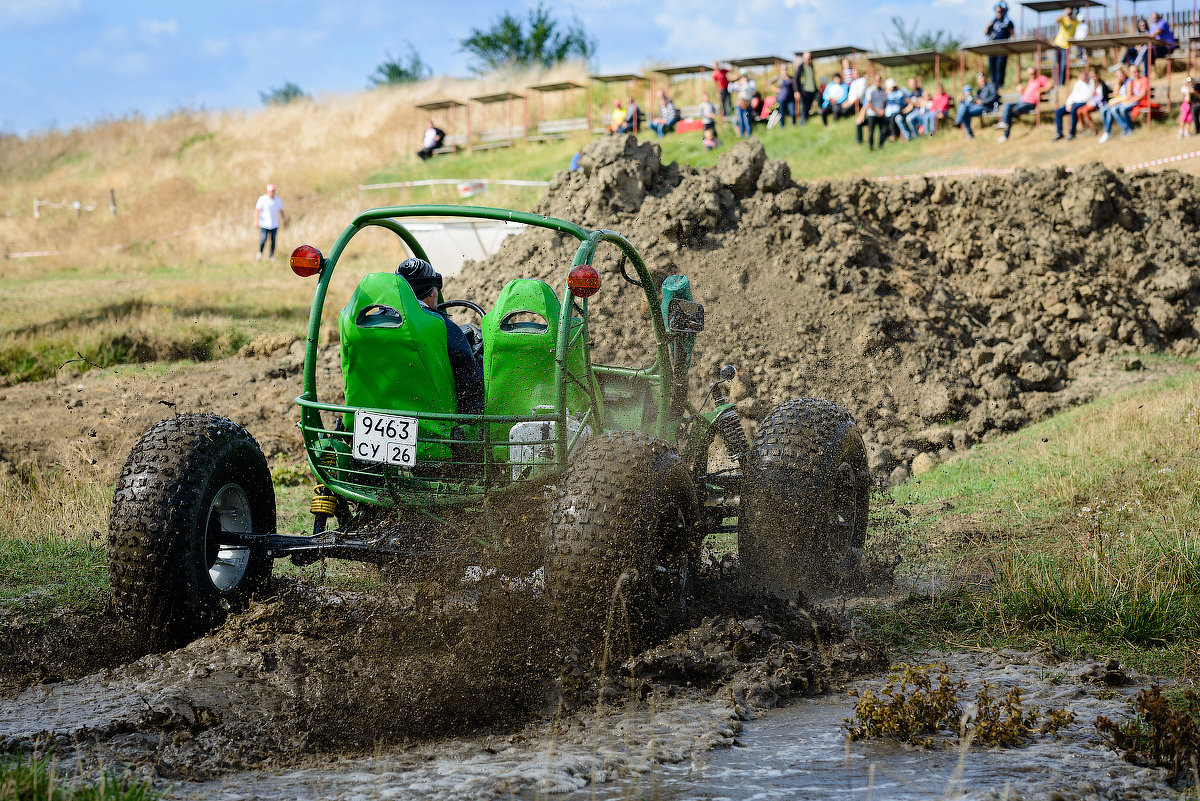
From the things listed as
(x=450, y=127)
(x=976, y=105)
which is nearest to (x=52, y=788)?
(x=976, y=105)

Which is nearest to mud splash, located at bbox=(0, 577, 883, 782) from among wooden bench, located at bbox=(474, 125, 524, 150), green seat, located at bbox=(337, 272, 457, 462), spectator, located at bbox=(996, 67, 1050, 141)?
green seat, located at bbox=(337, 272, 457, 462)

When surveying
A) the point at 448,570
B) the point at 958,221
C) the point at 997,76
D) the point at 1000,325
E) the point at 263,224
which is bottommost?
the point at 448,570

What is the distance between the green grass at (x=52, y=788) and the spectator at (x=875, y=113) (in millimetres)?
22358

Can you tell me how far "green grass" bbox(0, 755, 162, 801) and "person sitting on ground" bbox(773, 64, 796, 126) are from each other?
25.4m

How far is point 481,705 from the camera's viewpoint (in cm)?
436

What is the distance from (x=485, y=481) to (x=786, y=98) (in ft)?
77.0

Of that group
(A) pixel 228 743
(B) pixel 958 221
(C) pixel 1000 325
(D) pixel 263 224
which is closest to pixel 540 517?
(A) pixel 228 743

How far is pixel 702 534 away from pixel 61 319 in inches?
523

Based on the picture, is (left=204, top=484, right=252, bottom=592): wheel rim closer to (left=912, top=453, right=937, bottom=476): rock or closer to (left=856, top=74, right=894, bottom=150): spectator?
(left=912, top=453, right=937, bottom=476): rock

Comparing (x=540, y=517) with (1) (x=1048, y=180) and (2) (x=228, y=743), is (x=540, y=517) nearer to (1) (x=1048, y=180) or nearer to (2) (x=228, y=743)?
(2) (x=228, y=743)

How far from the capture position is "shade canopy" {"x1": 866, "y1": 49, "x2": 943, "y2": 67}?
27047 millimetres

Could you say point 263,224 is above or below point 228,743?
above

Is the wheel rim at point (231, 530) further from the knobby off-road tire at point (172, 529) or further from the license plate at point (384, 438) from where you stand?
the license plate at point (384, 438)

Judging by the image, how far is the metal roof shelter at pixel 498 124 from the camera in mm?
35625
